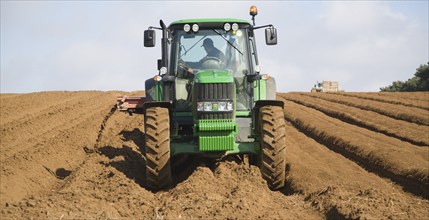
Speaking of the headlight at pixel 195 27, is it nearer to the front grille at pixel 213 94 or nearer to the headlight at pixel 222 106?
the front grille at pixel 213 94

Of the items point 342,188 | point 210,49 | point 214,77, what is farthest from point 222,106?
point 342,188

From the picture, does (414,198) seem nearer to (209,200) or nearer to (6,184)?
(209,200)

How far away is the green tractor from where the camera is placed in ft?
28.3

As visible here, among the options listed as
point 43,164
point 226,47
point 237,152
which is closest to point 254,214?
point 237,152

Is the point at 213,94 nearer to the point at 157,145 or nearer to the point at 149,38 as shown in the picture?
the point at 157,145

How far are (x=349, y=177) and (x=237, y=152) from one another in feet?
7.91

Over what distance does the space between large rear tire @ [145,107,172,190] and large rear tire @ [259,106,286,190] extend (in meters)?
1.35

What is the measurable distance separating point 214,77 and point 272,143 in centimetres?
124

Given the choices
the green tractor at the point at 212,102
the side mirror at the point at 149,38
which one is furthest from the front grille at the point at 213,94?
the side mirror at the point at 149,38

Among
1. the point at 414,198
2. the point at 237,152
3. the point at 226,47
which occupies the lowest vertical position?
the point at 414,198

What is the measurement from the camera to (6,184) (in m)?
9.02

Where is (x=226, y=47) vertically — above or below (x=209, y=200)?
above

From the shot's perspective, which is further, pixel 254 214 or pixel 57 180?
pixel 57 180

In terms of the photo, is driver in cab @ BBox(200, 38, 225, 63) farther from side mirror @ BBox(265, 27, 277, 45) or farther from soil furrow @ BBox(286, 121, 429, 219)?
soil furrow @ BBox(286, 121, 429, 219)
